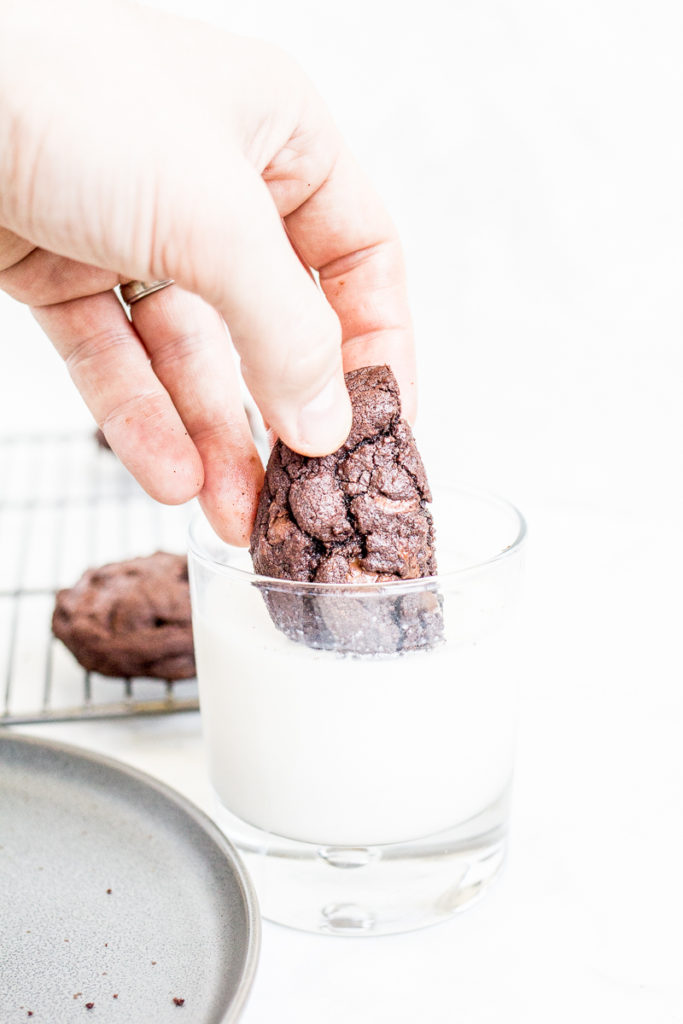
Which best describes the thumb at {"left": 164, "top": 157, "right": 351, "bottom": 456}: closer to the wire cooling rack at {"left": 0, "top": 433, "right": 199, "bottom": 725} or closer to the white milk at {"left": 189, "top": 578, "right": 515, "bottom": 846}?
the white milk at {"left": 189, "top": 578, "right": 515, "bottom": 846}

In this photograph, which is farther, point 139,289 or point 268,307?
point 139,289

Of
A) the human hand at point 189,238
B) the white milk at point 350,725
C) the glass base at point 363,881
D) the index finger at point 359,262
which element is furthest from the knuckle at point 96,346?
the glass base at point 363,881

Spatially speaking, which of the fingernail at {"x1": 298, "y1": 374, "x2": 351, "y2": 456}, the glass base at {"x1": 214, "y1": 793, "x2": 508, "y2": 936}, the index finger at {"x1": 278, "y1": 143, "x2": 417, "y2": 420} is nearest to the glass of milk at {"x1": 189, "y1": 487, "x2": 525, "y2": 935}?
the glass base at {"x1": 214, "y1": 793, "x2": 508, "y2": 936}

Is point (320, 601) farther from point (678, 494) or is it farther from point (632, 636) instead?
point (678, 494)

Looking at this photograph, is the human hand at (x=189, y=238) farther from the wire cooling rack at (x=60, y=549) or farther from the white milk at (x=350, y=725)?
the wire cooling rack at (x=60, y=549)

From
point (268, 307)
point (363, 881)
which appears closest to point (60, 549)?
point (363, 881)

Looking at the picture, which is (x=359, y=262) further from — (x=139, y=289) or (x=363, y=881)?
(x=363, y=881)
